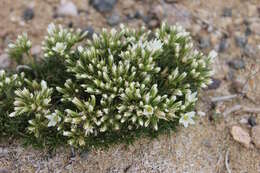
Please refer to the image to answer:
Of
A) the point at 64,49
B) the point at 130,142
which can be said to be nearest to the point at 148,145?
the point at 130,142

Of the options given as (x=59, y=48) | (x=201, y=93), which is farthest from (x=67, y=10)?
(x=201, y=93)

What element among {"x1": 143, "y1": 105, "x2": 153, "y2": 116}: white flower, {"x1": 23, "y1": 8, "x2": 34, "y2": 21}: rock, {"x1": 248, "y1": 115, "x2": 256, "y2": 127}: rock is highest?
{"x1": 23, "y1": 8, "x2": 34, "y2": 21}: rock

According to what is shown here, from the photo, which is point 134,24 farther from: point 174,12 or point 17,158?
point 17,158

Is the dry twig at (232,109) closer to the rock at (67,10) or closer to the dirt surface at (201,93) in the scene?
the dirt surface at (201,93)

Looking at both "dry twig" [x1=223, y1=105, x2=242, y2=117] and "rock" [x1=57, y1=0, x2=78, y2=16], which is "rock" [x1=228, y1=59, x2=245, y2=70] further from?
"rock" [x1=57, y1=0, x2=78, y2=16]

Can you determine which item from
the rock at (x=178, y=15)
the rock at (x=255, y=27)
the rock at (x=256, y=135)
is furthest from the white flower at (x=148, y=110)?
the rock at (x=255, y=27)

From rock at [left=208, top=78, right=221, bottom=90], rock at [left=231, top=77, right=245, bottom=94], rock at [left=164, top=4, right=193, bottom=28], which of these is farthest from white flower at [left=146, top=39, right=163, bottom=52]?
rock at [left=164, top=4, right=193, bottom=28]
